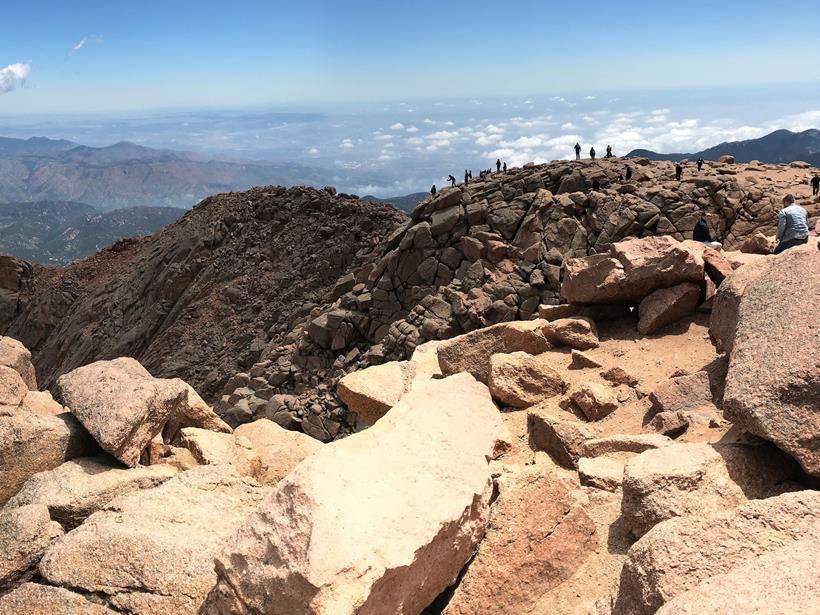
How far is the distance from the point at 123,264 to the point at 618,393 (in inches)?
1749

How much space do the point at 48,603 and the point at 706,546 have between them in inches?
227

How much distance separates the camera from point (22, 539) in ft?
21.2

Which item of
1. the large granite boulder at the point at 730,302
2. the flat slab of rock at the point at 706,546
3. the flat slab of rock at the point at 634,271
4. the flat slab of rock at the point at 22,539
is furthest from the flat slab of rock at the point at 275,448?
the large granite boulder at the point at 730,302

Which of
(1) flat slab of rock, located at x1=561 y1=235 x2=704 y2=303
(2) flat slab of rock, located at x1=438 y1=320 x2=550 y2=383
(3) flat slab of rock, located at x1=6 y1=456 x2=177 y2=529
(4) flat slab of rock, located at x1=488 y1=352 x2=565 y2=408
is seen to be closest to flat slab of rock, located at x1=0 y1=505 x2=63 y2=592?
(3) flat slab of rock, located at x1=6 y1=456 x2=177 y2=529

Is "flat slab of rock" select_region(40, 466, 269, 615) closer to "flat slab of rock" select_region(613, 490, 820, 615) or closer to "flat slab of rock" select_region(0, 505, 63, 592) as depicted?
"flat slab of rock" select_region(0, 505, 63, 592)

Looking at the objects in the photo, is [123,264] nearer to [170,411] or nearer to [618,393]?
[170,411]

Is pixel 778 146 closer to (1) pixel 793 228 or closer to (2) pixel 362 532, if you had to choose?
(1) pixel 793 228

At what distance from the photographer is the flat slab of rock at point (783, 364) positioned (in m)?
5.49

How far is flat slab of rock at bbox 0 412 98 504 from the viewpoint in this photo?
7.84 metres

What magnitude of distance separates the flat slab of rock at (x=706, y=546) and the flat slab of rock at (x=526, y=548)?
1067 mm

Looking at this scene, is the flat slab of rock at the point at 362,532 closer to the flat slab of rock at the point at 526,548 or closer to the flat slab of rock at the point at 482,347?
the flat slab of rock at the point at 526,548

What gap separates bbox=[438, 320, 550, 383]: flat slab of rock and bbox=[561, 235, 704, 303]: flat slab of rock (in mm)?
1628

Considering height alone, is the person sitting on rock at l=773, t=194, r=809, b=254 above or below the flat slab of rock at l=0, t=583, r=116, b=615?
above

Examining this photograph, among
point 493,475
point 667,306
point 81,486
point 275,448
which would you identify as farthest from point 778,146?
point 81,486
